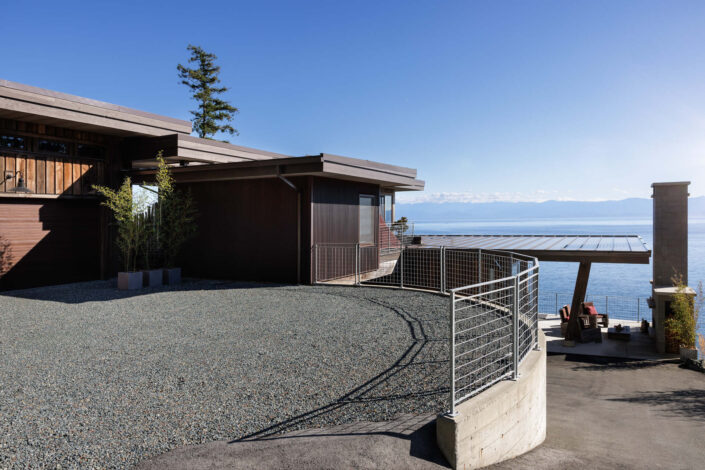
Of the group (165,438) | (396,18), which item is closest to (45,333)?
(165,438)

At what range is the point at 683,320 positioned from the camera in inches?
503

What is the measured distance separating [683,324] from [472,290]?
6.45 m

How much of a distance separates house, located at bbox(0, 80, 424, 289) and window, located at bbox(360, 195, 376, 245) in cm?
6

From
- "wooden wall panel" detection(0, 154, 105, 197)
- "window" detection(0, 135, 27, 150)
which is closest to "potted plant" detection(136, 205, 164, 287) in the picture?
"wooden wall panel" detection(0, 154, 105, 197)

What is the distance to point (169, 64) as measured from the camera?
32156 millimetres

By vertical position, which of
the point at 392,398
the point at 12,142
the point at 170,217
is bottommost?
the point at 392,398

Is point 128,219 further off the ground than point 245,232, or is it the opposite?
point 128,219

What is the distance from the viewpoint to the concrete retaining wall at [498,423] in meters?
3.25

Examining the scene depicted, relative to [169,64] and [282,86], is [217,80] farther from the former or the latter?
[282,86]

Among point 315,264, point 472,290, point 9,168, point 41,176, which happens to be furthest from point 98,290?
point 472,290

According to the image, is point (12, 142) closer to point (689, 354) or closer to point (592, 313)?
point (689, 354)

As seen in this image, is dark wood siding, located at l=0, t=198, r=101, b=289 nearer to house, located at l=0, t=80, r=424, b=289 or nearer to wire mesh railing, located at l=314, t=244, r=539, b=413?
house, located at l=0, t=80, r=424, b=289

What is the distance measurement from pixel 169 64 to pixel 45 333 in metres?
30.5


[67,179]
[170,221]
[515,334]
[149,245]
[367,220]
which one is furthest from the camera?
[367,220]
